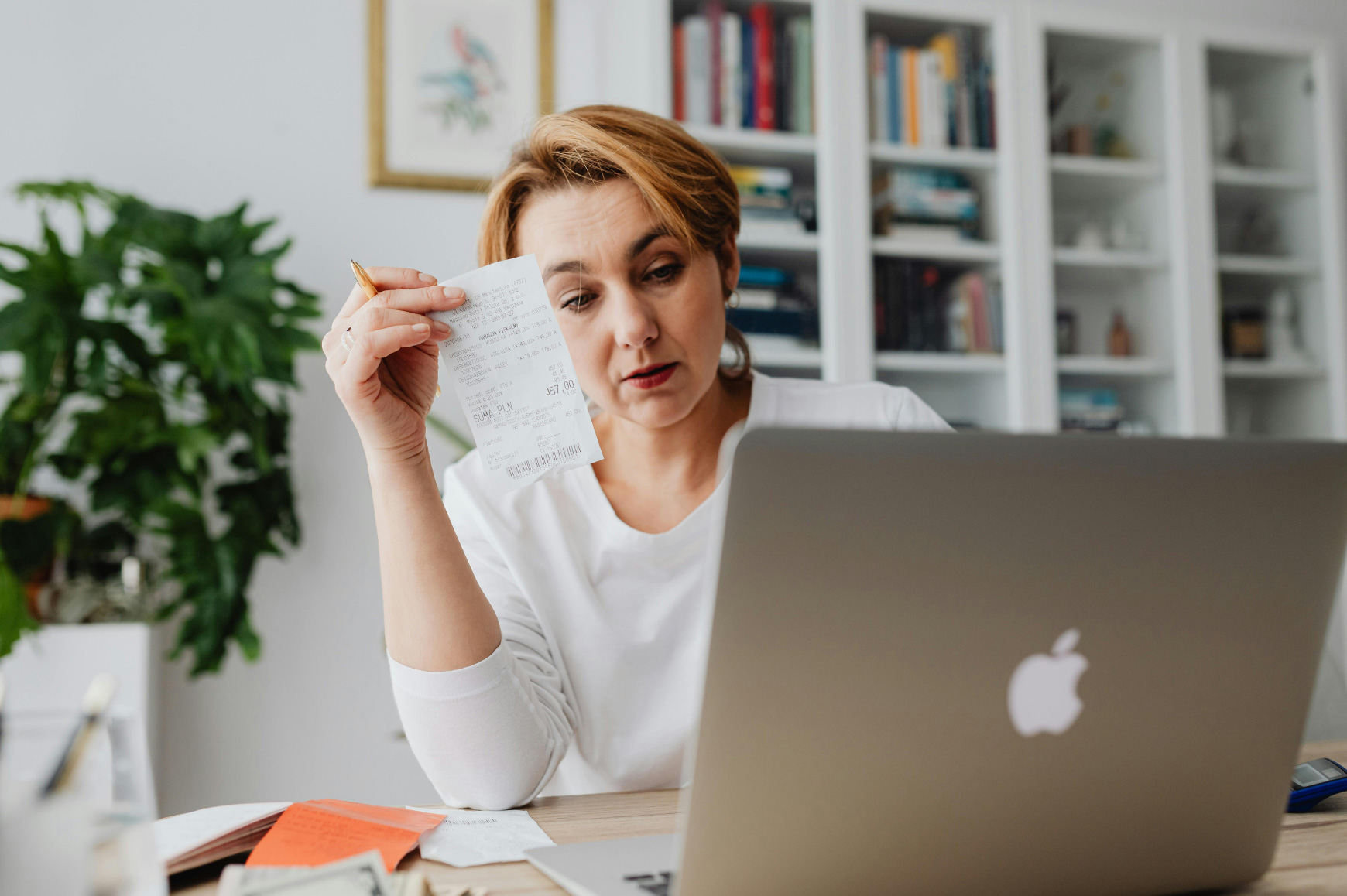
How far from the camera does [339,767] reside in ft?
7.57

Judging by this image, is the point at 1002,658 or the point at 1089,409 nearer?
the point at 1002,658

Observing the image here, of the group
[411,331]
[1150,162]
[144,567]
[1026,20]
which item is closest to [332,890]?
[411,331]

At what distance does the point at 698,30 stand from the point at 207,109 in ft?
3.91

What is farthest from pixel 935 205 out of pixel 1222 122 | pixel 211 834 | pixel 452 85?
pixel 211 834

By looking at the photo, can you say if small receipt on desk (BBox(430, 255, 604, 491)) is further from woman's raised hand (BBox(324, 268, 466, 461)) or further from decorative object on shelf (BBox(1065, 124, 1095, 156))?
decorative object on shelf (BBox(1065, 124, 1095, 156))

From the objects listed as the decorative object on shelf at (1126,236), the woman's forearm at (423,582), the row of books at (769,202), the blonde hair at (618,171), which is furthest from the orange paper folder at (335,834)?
the decorative object on shelf at (1126,236)

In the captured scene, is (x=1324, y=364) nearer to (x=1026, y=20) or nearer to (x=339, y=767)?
(x=1026, y=20)

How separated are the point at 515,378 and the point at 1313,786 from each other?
0.77 metres

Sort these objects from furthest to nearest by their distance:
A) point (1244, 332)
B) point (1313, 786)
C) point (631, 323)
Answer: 1. point (1244, 332)
2. point (631, 323)
3. point (1313, 786)

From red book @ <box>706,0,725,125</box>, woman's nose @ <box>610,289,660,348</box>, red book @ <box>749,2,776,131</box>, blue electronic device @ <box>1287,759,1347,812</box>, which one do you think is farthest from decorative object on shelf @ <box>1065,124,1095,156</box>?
blue electronic device @ <box>1287,759,1347,812</box>

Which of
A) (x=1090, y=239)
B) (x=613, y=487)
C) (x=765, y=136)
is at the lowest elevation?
(x=613, y=487)

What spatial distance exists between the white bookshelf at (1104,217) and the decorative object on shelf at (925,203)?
31 mm

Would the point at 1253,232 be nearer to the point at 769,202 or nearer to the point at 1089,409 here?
the point at 1089,409

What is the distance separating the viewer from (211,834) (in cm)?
65
